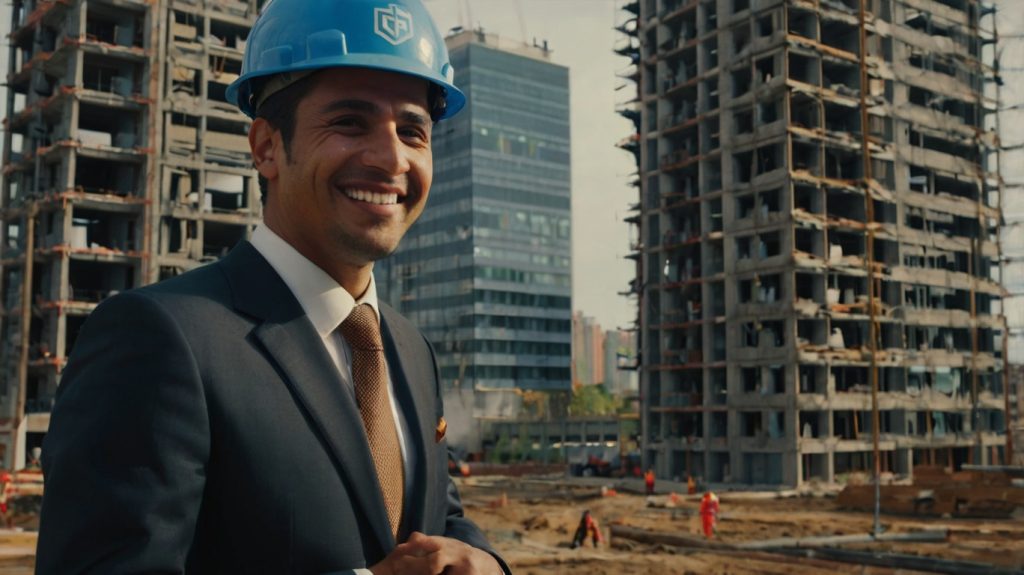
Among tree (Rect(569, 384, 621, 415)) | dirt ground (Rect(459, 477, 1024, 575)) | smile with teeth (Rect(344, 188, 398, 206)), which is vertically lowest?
dirt ground (Rect(459, 477, 1024, 575))

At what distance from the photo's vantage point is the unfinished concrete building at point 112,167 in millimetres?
53344

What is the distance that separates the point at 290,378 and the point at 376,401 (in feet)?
1.15

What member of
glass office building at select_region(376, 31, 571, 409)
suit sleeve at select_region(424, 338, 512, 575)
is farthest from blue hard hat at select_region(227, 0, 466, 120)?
glass office building at select_region(376, 31, 571, 409)

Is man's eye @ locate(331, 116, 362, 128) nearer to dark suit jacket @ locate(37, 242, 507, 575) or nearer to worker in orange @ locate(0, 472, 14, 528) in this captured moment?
dark suit jacket @ locate(37, 242, 507, 575)

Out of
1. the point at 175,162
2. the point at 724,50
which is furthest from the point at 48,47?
the point at 724,50

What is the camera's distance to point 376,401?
9.24 feet

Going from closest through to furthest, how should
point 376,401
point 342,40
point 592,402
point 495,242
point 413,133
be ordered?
point 342,40 → point 376,401 → point 413,133 → point 592,402 → point 495,242

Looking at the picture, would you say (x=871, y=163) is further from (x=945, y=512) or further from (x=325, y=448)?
(x=325, y=448)

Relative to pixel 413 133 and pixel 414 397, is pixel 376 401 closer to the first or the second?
pixel 414 397

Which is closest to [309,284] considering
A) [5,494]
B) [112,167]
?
[5,494]

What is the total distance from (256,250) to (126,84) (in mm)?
58442

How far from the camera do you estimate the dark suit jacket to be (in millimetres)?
2150

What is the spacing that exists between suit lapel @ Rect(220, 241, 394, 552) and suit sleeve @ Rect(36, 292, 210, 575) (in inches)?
11.2

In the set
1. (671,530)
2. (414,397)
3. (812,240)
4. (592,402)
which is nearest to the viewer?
(414,397)
